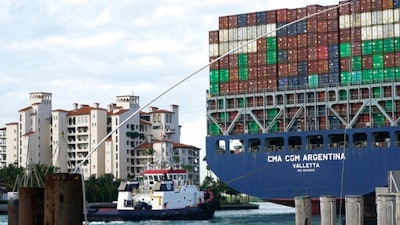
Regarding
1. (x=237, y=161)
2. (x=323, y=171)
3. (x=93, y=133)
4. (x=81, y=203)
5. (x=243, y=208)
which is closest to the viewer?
(x=81, y=203)

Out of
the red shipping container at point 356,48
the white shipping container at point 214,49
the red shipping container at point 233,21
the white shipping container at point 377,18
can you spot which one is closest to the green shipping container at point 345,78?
the red shipping container at point 356,48

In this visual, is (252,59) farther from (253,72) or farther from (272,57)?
(272,57)

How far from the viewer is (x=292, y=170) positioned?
5603cm

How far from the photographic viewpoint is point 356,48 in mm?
54250

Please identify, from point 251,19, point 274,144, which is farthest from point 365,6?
point 274,144

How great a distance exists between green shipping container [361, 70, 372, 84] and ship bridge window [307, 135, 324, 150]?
4.35m

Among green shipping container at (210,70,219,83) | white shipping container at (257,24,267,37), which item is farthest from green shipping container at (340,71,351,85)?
green shipping container at (210,70,219,83)

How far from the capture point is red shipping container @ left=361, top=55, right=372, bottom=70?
54.1m

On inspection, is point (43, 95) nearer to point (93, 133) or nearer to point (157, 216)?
point (93, 133)

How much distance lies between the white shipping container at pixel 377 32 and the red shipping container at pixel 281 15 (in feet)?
19.3

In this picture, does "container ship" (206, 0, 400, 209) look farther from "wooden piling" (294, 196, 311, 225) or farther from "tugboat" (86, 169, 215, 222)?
"wooden piling" (294, 196, 311, 225)

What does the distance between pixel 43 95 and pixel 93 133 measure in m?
9.32

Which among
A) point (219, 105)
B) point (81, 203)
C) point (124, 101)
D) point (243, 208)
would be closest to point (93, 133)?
point (124, 101)

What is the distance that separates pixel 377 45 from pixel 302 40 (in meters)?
5.05
